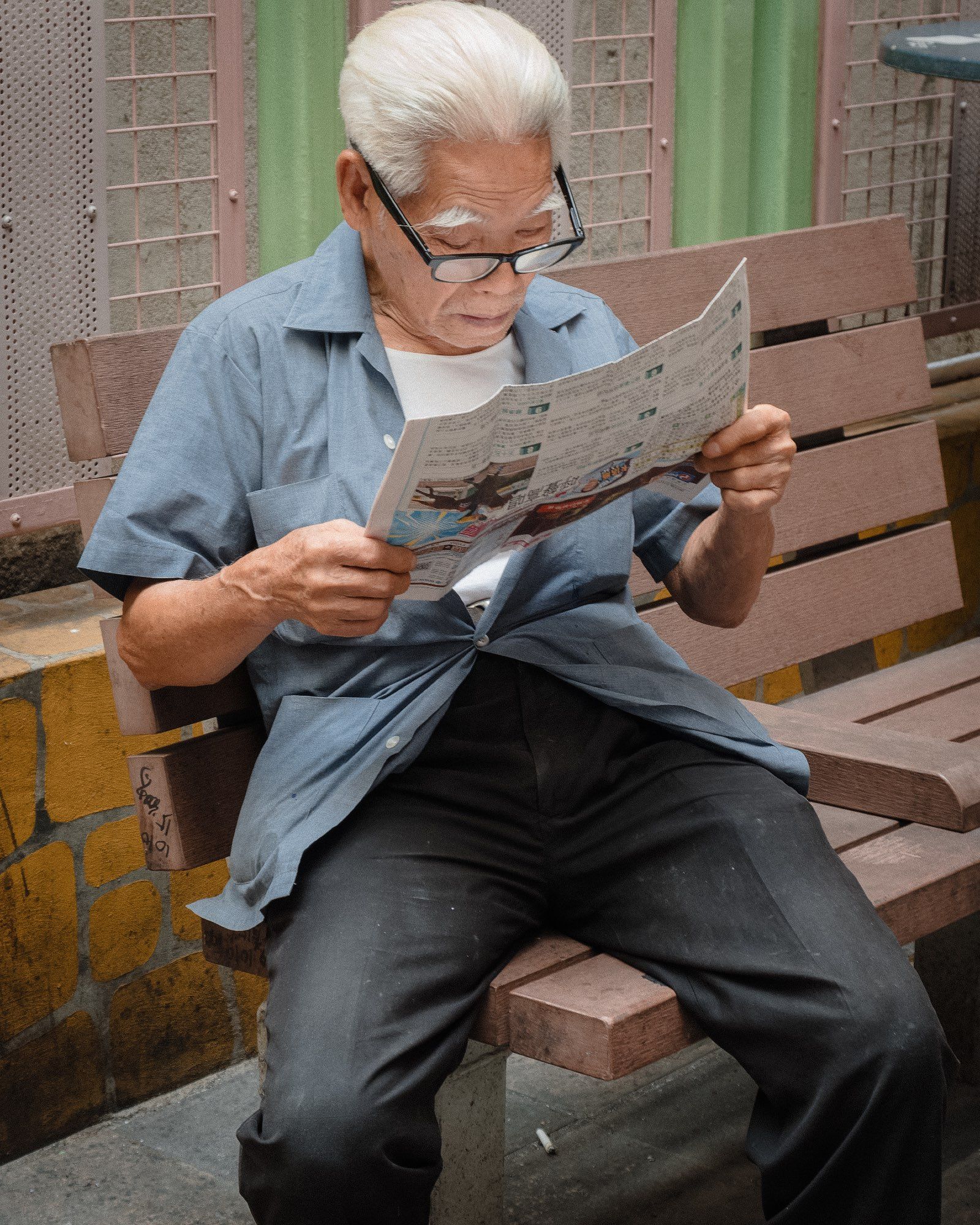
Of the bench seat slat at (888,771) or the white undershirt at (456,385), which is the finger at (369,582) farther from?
the bench seat slat at (888,771)

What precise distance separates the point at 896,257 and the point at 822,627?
30.0 inches

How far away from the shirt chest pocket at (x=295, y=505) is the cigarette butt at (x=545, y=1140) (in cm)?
130

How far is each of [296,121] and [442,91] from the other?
1.33 metres

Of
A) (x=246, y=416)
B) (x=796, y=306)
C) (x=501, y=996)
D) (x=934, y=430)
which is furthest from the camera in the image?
(x=934, y=430)

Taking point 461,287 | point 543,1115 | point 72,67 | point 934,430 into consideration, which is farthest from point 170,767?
point 934,430

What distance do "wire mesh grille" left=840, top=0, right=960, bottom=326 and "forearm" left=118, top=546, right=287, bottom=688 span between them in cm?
269

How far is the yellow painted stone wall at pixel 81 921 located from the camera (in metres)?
2.63

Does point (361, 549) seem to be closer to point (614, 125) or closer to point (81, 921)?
point (81, 921)

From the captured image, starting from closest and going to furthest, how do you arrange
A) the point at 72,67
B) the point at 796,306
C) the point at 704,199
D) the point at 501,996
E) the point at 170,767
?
the point at 501,996 → the point at 170,767 → the point at 72,67 → the point at 796,306 → the point at 704,199

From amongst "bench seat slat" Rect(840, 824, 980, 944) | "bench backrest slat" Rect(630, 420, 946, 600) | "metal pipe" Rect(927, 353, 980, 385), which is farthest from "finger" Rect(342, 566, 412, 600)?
"metal pipe" Rect(927, 353, 980, 385)

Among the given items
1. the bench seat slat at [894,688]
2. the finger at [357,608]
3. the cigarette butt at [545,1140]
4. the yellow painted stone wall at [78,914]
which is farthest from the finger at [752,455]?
the cigarette butt at [545,1140]

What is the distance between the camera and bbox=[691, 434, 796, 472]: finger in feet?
6.60

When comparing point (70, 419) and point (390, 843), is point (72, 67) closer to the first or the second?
point (70, 419)

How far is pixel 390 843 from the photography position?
74.6 inches
